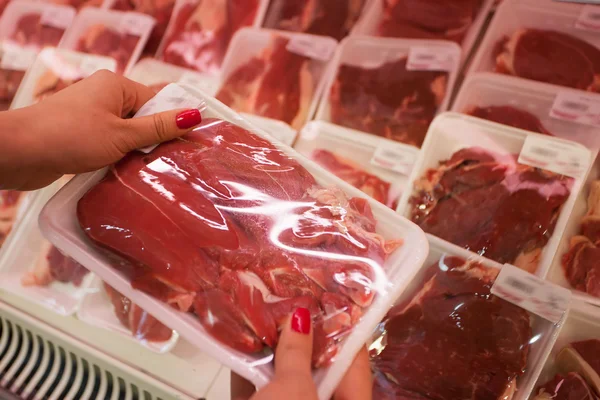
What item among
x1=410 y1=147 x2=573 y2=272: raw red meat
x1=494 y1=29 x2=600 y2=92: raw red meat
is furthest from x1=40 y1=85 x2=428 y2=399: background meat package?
x1=494 y1=29 x2=600 y2=92: raw red meat

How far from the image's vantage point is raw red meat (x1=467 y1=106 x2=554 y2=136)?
5.81ft

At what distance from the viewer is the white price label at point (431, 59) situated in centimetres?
195

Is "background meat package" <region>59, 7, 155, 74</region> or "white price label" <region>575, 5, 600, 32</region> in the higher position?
"white price label" <region>575, 5, 600, 32</region>

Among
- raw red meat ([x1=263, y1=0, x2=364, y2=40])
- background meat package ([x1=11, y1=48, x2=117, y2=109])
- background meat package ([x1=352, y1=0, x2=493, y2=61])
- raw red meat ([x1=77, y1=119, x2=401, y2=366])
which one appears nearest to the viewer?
raw red meat ([x1=77, y1=119, x2=401, y2=366])

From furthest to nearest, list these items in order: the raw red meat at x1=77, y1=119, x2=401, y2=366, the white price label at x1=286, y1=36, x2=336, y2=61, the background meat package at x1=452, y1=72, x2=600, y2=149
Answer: the white price label at x1=286, y1=36, x2=336, y2=61 < the background meat package at x1=452, y1=72, x2=600, y2=149 < the raw red meat at x1=77, y1=119, x2=401, y2=366

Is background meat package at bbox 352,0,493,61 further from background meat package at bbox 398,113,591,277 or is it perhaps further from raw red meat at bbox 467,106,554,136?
background meat package at bbox 398,113,591,277

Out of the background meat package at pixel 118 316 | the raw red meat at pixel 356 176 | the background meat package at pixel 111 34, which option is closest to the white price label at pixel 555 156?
the raw red meat at pixel 356 176

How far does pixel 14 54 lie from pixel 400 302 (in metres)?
2.53

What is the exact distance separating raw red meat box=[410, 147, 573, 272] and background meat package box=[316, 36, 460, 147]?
289 mm

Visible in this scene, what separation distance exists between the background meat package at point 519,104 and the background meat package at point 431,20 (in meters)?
0.24

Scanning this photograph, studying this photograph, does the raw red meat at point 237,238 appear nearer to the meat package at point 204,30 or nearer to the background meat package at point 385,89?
the background meat package at point 385,89

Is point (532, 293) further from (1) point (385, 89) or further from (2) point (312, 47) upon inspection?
(2) point (312, 47)

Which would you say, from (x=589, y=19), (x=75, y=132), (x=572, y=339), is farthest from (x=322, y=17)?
(x=572, y=339)

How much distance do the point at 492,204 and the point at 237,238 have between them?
3.08ft
